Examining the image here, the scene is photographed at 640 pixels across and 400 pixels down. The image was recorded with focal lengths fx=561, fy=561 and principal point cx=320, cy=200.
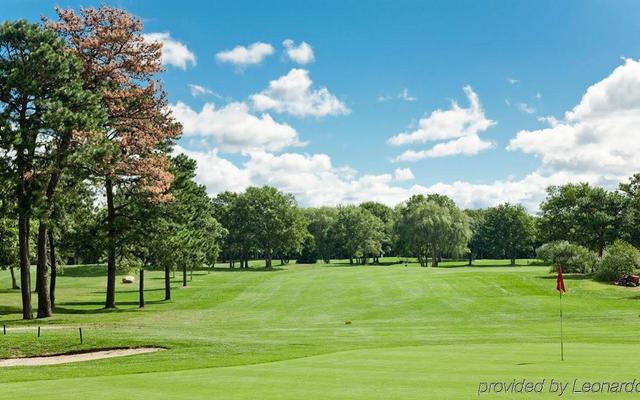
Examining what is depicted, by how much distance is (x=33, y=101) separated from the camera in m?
33.5

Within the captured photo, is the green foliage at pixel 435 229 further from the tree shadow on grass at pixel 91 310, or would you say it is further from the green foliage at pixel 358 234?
the tree shadow on grass at pixel 91 310

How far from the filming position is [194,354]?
2342 cm

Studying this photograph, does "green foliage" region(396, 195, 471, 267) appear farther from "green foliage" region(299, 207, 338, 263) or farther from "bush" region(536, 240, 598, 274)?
"bush" region(536, 240, 598, 274)

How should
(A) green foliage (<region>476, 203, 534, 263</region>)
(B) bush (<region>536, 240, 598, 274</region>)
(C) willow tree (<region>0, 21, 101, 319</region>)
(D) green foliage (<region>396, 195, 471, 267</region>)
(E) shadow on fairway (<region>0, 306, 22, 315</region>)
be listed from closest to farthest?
(C) willow tree (<region>0, 21, 101, 319</region>) < (E) shadow on fairway (<region>0, 306, 22, 315</region>) < (B) bush (<region>536, 240, 598, 274</region>) < (D) green foliage (<region>396, 195, 471, 267</region>) < (A) green foliage (<region>476, 203, 534, 263</region>)

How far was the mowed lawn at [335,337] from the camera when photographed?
44.5 ft

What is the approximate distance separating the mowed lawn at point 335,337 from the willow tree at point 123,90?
10344mm

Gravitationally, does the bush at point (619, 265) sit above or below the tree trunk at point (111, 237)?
below

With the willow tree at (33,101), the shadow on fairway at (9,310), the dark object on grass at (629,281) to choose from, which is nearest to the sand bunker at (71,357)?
the willow tree at (33,101)

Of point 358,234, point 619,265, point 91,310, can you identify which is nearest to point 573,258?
point 619,265

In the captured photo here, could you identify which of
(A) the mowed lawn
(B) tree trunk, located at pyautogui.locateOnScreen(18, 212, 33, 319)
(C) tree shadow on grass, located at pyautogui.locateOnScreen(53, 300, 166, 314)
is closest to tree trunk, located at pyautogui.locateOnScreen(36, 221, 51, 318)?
(B) tree trunk, located at pyautogui.locateOnScreen(18, 212, 33, 319)

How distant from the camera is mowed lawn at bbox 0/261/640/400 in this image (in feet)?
44.5

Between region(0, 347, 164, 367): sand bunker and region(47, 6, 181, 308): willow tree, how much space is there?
1479cm

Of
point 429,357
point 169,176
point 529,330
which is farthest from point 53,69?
point 529,330

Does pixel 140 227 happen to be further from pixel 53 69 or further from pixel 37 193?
pixel 53 69
